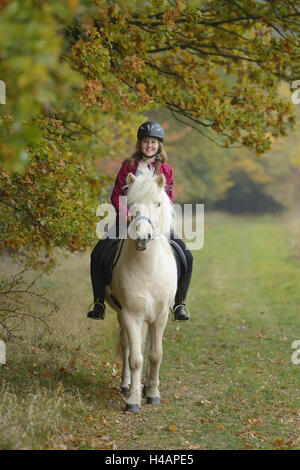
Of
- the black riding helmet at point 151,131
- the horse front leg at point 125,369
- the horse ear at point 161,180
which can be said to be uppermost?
the black riding helmet at point 151,131

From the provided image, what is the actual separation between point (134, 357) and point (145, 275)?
91cm

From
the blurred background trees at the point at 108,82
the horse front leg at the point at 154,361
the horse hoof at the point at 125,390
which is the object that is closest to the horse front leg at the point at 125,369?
the horse hoof at the point at 125,390

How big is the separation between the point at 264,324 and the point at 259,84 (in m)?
4.64

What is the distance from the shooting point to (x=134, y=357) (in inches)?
234

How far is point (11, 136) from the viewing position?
9.83 ft

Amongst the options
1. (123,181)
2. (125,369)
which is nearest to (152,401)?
(125,369)

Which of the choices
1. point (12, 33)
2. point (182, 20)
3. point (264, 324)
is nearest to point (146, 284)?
point (12, 33)

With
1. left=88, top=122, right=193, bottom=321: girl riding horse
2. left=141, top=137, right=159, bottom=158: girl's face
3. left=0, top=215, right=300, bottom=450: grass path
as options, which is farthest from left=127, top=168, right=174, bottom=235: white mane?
left=0, top=215, right=300, bottom=450: grass path

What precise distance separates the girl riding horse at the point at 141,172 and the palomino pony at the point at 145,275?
31 centimetres

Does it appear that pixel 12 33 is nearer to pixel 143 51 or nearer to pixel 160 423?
pixel 160 423

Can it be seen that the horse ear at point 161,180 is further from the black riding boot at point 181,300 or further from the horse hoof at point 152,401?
the horse hoof at point 152,401

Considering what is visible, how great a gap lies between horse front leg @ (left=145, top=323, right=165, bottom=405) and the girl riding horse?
653 millimetres

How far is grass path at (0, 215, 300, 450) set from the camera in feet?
16.7

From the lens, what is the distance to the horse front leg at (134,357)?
589 centimetres
